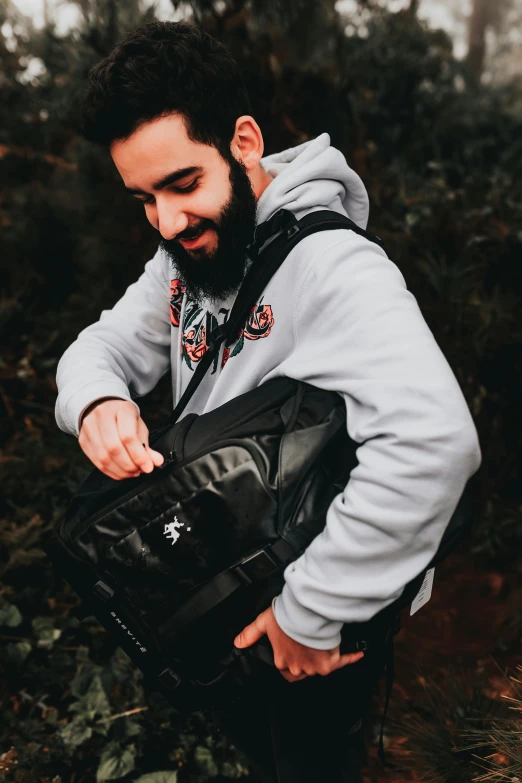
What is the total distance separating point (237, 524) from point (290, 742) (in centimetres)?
68

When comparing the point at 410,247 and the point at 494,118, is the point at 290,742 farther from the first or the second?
the point at 494,118

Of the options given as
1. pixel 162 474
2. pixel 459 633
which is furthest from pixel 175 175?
pixel 459 633

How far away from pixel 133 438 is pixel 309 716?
83 centimetres

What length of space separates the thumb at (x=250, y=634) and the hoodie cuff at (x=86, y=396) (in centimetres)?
57

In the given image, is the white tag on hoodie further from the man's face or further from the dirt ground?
the dirt ground

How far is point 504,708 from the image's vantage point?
212 cm

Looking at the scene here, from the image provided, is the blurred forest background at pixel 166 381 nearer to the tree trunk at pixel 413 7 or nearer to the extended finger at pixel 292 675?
the extended finger at pixel 292 675

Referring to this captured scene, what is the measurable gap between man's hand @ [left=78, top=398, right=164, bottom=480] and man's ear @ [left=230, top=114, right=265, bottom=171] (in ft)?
2.28

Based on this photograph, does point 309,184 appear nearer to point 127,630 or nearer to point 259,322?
point 259,322

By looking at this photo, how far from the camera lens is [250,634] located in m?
1.22

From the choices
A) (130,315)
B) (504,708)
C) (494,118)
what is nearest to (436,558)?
(130,315)

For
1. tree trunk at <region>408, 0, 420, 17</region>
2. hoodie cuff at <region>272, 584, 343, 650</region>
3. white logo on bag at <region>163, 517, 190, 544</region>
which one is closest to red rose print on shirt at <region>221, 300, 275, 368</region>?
white logo on bag at <region>163, 517, 190, 544</region>

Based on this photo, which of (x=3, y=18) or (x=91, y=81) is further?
(x=3, y=18)

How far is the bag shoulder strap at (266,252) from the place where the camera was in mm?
1281
